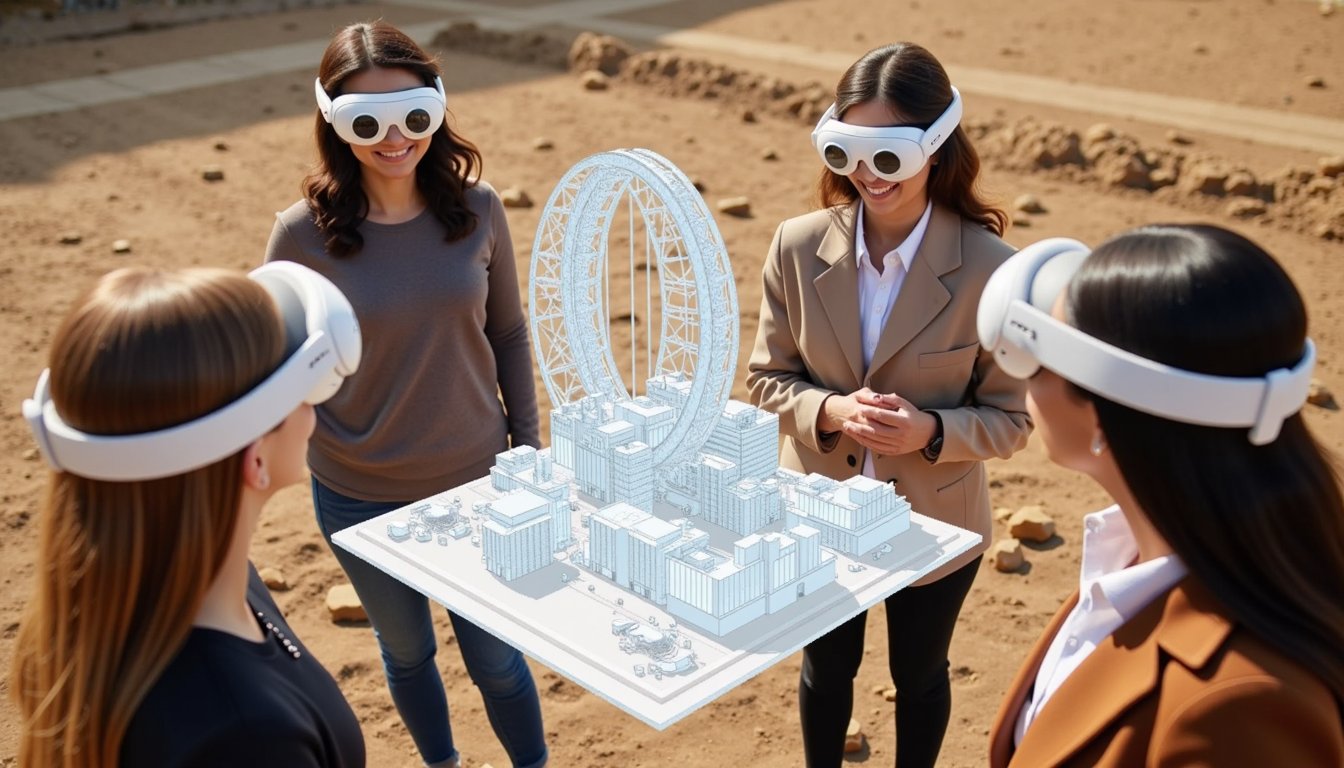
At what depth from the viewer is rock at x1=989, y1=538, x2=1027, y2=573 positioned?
20.9 feet

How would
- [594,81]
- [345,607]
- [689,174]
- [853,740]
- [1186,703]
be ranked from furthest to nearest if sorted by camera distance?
1. [594,81]
2. [689,174]
3. [345,607]
4. [853,740]
5. [1186,703]

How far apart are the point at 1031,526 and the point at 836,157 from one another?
3.27 m

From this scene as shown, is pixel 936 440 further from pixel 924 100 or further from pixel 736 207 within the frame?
pixel 736 207

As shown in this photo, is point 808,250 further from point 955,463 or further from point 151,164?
point 151,164

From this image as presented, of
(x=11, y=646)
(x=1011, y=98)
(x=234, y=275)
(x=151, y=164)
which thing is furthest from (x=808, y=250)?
(x=1011, y=98)

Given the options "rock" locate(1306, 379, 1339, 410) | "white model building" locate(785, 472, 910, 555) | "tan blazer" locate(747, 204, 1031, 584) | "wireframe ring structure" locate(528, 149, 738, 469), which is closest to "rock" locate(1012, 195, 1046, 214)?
"rock" locate(1306, 379, 1339, 410)

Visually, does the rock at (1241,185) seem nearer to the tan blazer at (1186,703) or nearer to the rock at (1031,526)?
the rock at (1031,526)

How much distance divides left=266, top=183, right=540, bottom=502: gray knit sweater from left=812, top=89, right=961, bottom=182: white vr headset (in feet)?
3.99

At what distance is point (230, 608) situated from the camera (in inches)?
103

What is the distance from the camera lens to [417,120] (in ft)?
13.6

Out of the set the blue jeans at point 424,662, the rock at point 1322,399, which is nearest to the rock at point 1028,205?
the rock at point 1322,399

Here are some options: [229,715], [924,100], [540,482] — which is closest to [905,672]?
[540,482]

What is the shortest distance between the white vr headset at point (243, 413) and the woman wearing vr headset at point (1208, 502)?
4.64 feet

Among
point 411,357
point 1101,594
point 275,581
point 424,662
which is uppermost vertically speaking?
point 1101,594
